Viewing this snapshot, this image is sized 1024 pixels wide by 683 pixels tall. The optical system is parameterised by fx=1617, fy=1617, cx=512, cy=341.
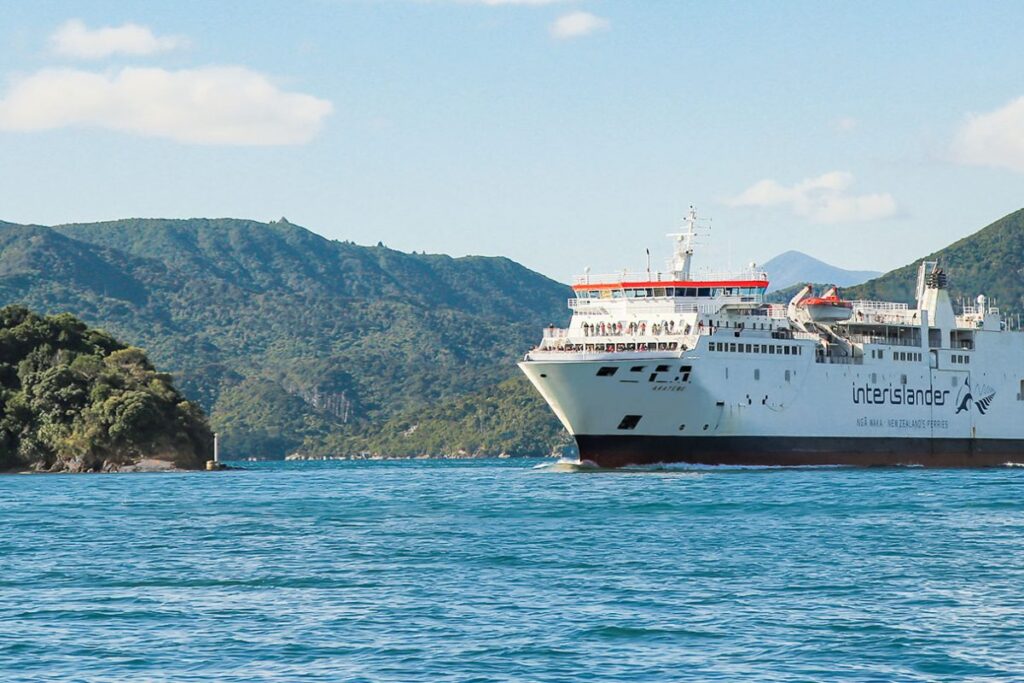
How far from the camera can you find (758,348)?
8475 centimetres

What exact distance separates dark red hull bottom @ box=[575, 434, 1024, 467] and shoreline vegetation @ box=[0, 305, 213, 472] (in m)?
46.6

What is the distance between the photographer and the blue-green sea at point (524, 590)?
25.3 meters

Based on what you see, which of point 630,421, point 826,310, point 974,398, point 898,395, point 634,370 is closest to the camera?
point 634,370


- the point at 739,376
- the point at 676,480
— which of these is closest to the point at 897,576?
the point at 676,480

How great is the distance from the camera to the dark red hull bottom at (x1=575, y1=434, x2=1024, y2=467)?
81125mm

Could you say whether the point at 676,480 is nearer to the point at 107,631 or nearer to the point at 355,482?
the point at 355,482

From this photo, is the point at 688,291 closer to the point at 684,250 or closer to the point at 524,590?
the point at 684,250

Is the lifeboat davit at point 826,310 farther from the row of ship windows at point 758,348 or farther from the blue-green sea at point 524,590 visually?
the blue-green sea at point 524,590

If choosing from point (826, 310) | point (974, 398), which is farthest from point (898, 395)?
point (974, 398)

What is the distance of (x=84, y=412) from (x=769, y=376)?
56.3 meters

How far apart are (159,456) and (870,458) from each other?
2114 inches

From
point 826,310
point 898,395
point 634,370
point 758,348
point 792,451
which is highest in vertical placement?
point 826,310

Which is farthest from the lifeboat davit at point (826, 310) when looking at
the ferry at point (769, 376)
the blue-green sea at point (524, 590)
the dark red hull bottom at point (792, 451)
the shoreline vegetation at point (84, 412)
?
the shoreline vegetation at point (84, 412)

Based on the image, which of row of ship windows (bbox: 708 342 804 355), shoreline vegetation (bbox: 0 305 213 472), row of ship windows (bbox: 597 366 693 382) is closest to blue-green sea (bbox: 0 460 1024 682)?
row of ship windows (bbox: 597 366 693 382)
